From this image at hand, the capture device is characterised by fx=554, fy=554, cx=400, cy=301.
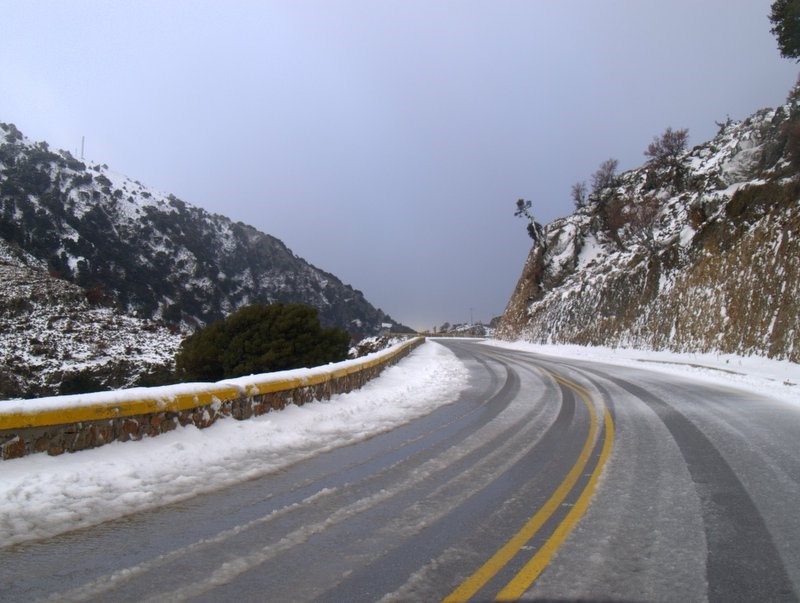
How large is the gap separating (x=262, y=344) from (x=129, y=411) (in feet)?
58.3

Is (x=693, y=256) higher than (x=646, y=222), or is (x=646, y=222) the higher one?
(x=646, y=222)

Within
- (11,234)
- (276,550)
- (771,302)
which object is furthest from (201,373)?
(11,234)

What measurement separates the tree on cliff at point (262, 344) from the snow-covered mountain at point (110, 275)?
24.8 ft

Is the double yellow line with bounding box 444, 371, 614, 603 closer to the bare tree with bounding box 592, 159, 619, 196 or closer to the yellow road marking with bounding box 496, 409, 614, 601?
the yellow road marking with bounding box 496, 409, 614, 601

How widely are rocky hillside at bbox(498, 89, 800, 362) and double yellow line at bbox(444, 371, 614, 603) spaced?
19481 mm

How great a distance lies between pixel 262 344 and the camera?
24.0m

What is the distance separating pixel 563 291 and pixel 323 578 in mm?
54713

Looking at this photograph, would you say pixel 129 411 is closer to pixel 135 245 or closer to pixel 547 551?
pixel 547 551

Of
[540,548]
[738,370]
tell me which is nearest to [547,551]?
[540,548]

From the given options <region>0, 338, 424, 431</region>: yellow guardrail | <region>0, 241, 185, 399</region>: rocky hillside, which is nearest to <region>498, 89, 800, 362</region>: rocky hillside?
<region>0, 338, 424, 431</region>: yellow guardrail

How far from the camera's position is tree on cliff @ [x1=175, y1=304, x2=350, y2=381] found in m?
23.5

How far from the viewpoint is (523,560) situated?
12.6ft

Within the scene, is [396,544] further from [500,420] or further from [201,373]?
[201,373]

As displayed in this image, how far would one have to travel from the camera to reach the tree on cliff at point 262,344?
23547 millimetres
